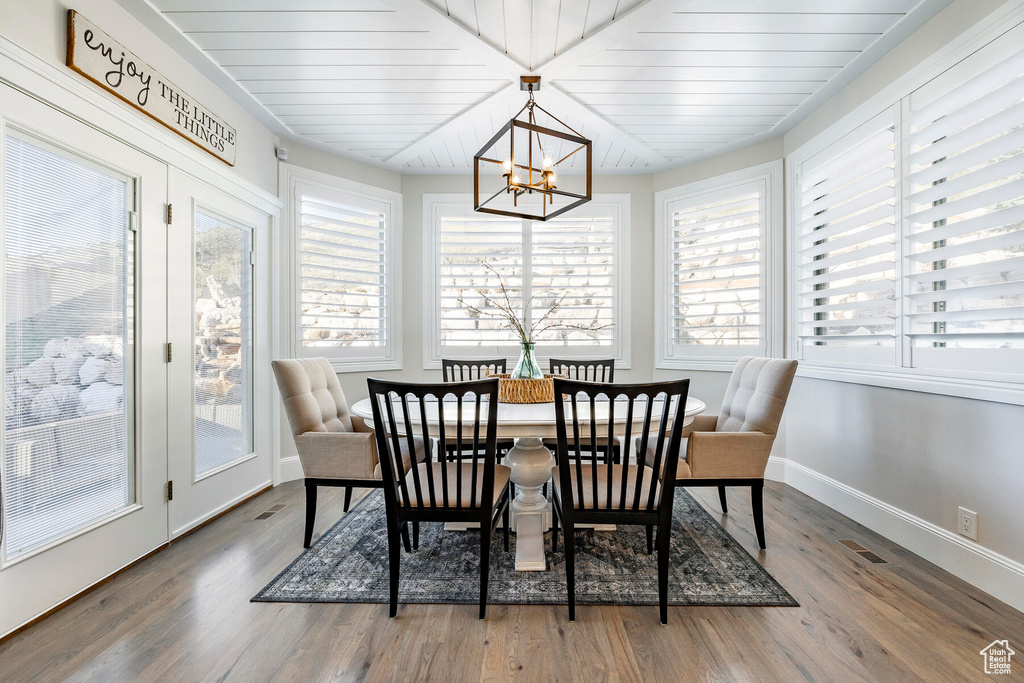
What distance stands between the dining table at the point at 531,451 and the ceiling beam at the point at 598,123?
6.28ft

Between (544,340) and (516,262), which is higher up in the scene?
(516,262)

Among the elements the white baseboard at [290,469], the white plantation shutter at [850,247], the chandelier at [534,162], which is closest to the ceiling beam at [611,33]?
the chandelier at [534,162]

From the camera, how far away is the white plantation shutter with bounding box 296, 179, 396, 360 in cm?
378

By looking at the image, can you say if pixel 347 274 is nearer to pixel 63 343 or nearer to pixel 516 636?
pixel 63 343

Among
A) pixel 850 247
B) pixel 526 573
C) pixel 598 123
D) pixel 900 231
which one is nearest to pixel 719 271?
pixel 850 247

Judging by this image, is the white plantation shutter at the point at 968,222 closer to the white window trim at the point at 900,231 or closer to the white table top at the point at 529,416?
the white window trim at the point at 900,231

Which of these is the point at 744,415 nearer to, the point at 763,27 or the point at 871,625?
the point at 871,625

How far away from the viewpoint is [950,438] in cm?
220

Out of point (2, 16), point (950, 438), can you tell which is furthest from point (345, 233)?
point (950, 438)

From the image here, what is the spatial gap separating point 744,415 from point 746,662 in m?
1.26

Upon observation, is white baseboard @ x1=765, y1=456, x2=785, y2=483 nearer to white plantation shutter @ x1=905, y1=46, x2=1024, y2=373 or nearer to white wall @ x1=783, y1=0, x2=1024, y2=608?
white wall @ x1=783, y1=0, x2=1024, y2=608

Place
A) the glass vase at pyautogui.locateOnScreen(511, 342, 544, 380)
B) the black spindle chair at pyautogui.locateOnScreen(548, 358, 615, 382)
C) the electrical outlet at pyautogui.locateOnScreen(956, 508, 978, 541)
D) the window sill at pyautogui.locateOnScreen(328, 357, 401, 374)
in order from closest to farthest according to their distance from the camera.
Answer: the electrical outlet at pyautogui.locateOnScreen(956, 508, 978, 541) < the glass vase at pyautogui.locateOnScreen(511, 342, 544, 380) < the black spindle chair at pyautogui.locateOnScreen(548, 358, 615, 382) < the window sill at pyautogui.locateOnScreen(328, 357, 401, 374)

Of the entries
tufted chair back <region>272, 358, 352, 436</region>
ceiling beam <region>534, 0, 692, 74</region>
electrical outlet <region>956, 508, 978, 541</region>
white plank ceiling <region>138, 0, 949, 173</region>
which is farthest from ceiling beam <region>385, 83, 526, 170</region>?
electrical outlet <region>956, 508, 978, 541</region>

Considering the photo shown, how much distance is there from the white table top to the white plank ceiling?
183 cm
